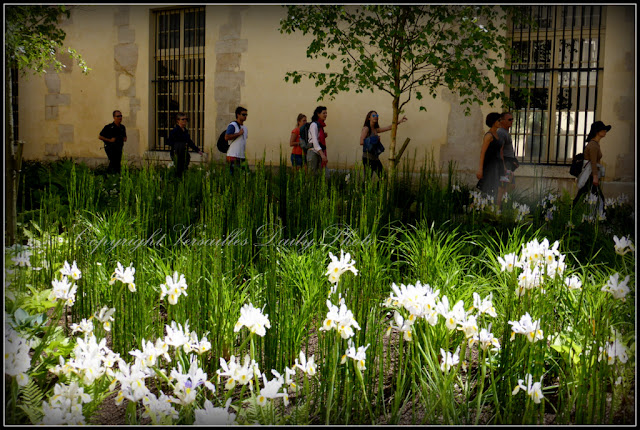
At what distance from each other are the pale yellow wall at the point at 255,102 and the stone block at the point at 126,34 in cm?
2

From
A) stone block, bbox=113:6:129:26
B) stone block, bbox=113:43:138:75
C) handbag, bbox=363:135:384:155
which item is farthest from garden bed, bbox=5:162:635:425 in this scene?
stone block, bbox=113:6:129:26

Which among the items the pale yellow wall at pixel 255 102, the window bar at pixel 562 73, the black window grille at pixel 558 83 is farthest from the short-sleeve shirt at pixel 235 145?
the window bar at pixel 562 73

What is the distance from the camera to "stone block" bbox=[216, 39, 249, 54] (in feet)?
40.3

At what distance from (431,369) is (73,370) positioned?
3.68 feet

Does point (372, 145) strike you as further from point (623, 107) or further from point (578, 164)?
point (623, 107)

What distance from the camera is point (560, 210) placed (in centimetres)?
478

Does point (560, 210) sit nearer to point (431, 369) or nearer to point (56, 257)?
point (431, 369)

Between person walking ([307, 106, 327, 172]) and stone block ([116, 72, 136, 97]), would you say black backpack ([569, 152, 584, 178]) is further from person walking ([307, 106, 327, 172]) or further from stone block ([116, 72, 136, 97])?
stone block ([116, 72, 136, 97])

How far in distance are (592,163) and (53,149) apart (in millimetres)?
12158

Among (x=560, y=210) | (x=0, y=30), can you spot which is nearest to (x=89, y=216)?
(x=0, y=30)

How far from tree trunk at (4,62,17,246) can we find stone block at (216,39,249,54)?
1017 cm

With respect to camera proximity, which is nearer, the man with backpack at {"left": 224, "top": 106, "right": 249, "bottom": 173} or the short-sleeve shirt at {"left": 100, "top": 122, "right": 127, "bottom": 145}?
the man with backpack at {"left": 224, "top": 106, "right": 249, "bottom": 173}

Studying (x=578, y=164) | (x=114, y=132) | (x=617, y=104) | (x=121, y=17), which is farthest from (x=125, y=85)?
(x=578, y=164)

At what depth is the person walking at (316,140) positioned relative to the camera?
8438mm
